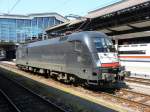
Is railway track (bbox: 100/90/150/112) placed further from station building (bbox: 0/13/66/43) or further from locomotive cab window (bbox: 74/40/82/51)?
station building (bbox: 0/13/66/43)

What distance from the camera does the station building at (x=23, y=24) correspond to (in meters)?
102

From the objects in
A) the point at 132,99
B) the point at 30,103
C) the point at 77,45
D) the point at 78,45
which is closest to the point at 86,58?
the point at 78,45

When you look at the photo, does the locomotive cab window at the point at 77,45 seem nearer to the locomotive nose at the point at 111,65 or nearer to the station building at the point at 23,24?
the locomotive nose at the point at 111,65

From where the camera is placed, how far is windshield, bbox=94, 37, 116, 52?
685 inches

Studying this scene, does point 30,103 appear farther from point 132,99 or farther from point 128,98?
point 132,99

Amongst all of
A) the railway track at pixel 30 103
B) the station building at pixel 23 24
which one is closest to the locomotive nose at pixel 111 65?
the railway track at pixel 30 103

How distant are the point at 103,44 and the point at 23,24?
89763 mm

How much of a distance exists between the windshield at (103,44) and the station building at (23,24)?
84706 millimetres

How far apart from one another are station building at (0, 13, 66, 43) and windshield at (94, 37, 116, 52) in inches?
3335

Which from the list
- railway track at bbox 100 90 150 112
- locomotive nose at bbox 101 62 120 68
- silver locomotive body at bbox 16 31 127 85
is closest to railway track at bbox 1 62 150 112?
railway track at bbox 100 90 150 112

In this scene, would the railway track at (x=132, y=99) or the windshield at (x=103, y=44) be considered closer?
the railway track at (x=132, y=99)

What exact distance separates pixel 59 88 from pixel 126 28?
13.6m

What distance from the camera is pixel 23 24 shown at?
10506cm

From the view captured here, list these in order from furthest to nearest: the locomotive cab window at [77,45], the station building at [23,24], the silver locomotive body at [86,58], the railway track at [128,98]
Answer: the station building at [23,24], the locomotive cab window at [77,45], the silver locomotive body at [86,58], the railway track at [128,98]
